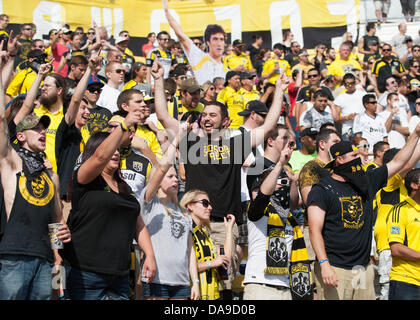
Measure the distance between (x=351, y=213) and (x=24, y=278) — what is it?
312 centimetres

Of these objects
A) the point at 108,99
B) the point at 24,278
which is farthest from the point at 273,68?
the point at 24,278

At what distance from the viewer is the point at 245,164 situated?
299 inches

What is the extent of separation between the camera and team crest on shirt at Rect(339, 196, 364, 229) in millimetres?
6117

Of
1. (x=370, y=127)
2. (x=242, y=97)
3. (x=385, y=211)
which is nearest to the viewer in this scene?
(x=385, y=211)

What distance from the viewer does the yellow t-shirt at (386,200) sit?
7328 millimetres

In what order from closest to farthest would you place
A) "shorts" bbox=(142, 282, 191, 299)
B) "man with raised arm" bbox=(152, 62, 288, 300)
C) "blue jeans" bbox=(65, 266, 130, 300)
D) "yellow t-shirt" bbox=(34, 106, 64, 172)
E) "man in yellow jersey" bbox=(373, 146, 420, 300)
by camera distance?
"blue jeans" bbox=(65, 266, 130, 300) → "shorts" bbox=(142, 282, 191, 299) → "man with raised arm" bbox=(152, 62, 288, 300) → "man in yellow jersey" bbox=(373, 146, 420, 300) → "yellow t-shirt" bbox=(34, 106, 64, 172)

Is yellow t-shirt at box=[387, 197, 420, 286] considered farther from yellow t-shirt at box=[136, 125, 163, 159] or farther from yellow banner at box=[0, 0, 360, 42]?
yellow banner at box=[0, 0, 360, 42]

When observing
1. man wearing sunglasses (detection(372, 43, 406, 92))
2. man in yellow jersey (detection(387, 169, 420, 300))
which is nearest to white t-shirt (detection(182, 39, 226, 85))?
man in yellow jersey (detection(387, 169, 420, 300))

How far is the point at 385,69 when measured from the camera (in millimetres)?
16172

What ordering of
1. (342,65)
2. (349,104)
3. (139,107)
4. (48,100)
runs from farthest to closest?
(342,65) → (349,104) → (48,100) → (139,107)

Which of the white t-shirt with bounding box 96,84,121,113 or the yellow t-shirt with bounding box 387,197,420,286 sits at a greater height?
the white t-shirt with bounding box 96,84,121,113

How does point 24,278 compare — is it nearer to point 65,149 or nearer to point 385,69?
point 65,149

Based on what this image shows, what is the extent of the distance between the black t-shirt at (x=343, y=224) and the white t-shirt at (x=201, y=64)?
3.82m

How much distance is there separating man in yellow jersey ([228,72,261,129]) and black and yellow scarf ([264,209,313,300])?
4725 millimetres
